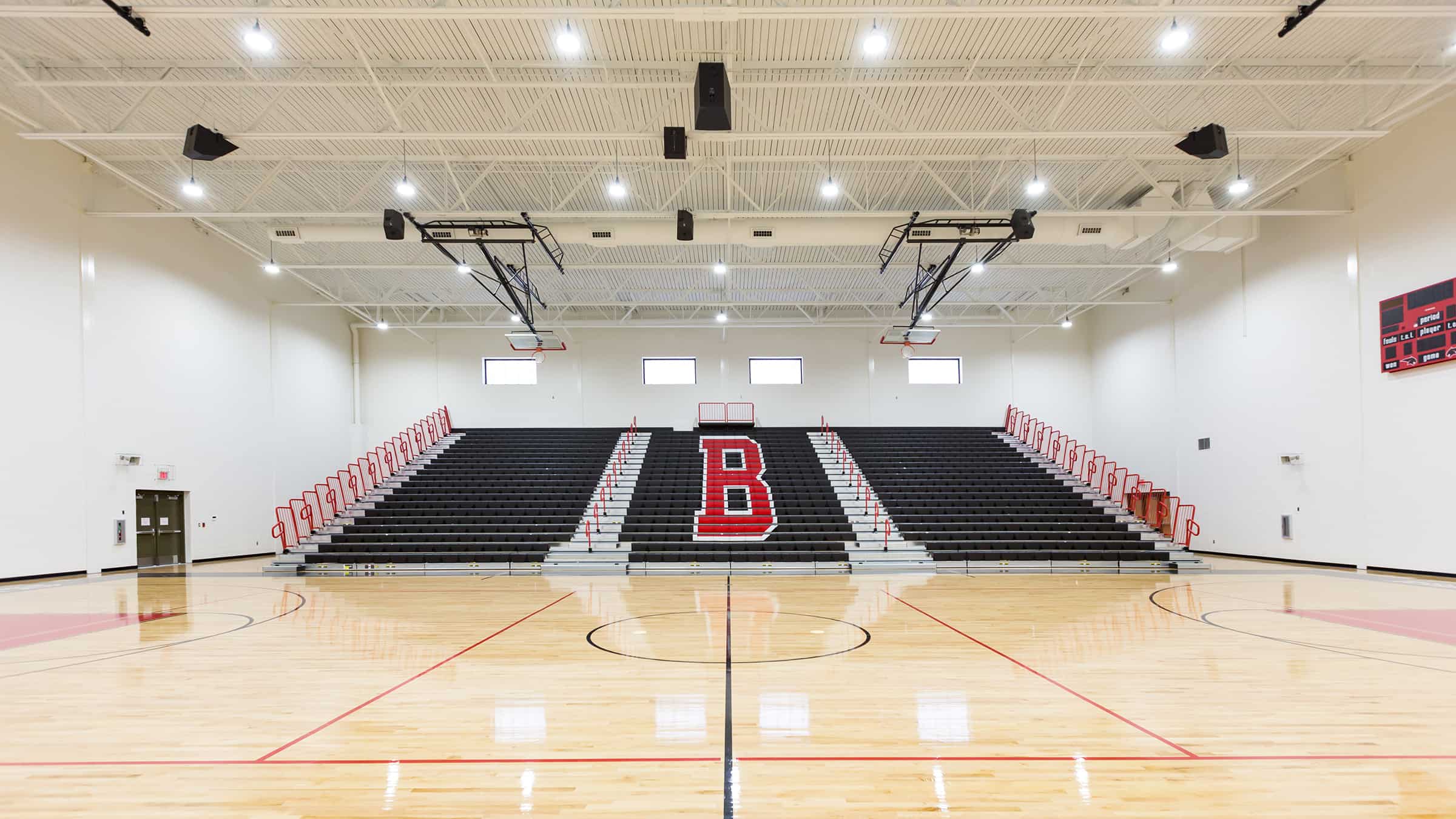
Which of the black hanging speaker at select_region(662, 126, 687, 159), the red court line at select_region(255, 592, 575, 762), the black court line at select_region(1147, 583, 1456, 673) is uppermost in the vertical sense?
the black hanging speaker at select_region(662, 126, 687, 159)

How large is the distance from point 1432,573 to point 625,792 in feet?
45.4

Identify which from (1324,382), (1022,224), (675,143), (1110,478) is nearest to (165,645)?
(675,143)

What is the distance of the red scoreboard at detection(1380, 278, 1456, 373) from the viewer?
11195 millimetres

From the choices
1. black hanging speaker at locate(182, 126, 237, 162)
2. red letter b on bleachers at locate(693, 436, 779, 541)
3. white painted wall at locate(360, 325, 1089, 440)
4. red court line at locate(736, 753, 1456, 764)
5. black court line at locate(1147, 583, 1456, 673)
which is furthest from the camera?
white painted wall at locate(360, 325, 1089, 440)

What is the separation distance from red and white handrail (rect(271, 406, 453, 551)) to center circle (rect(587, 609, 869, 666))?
10.8 meters

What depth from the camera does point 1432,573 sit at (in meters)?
11.5

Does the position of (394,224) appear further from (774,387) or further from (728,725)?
(774,387)

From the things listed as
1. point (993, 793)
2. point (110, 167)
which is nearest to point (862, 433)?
point (110, 167)

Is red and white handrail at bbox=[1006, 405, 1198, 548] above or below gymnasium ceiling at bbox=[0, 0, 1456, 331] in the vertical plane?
below

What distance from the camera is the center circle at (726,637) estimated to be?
630 cm

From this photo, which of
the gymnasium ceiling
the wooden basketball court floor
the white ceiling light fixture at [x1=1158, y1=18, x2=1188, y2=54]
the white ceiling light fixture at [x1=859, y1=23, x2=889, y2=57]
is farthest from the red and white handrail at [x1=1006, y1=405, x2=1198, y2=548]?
the white ceiling light fixture at [x1=859, y1=23, x2=889, y2=57]

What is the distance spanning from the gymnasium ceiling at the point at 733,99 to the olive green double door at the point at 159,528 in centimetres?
528

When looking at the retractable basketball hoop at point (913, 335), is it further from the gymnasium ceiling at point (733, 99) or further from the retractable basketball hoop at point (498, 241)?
the retractable basketball hoop at point (498, 241)

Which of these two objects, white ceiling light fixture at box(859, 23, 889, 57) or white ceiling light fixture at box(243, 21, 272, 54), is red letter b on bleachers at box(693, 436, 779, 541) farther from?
white ceiling light fixture at box(243, 21, 272, 54)
